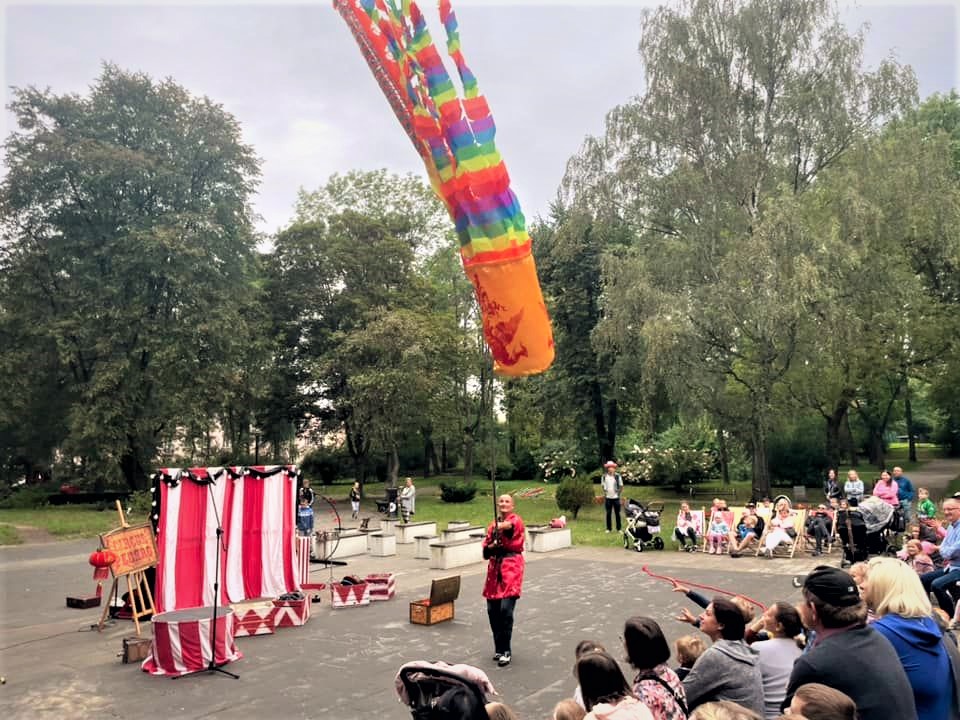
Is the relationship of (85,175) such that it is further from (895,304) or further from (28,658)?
(895,304)

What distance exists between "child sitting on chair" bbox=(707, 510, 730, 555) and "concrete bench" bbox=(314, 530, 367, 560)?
298 inches

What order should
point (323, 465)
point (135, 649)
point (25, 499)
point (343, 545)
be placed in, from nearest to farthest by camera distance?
point (135, 649)
point (343, 545)
point (25, 499)
point (323, 465)

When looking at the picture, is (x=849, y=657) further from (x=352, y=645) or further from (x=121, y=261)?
(x=121, y=261)

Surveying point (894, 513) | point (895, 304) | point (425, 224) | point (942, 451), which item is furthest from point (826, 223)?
point (942, 451)

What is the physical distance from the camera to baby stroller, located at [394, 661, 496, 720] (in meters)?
3.13

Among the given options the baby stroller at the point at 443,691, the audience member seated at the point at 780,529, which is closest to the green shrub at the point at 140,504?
the audience member seated at the point at 780,529

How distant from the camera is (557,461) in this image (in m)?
35.5

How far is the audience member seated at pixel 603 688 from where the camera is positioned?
3166 mm

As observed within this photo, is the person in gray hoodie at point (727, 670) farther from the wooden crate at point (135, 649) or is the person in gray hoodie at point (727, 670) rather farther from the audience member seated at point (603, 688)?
the wooden crate at point (135, 649)

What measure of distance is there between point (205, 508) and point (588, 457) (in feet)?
91.0

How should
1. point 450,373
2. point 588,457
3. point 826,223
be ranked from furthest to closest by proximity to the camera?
point 588,457
point 450,373
point 826,223

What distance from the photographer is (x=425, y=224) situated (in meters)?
41.5

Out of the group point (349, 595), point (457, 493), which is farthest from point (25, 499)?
point (349, 595)

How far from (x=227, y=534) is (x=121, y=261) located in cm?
2091
